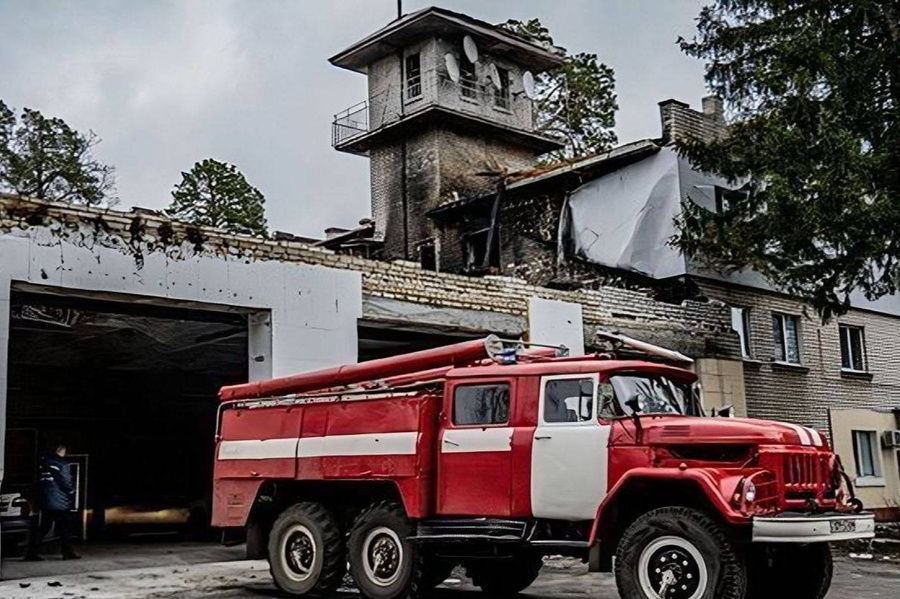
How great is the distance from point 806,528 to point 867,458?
762 inches

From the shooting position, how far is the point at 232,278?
1551 cm

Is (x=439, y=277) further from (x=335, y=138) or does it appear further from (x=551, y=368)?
(x=335, y=138)

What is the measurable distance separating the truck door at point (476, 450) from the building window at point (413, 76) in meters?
21.8

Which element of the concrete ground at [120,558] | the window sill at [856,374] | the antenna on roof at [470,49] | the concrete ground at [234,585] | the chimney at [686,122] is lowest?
the concrete ground at [234,585]

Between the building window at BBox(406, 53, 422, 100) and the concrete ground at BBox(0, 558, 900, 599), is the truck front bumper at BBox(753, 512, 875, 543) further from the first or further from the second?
the building window at BBox(406, 53, 422, 100)

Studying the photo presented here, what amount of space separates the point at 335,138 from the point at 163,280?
1997cm

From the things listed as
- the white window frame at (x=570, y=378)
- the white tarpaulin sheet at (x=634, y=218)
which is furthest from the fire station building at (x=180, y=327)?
the white window frame at (x=570, y=378)

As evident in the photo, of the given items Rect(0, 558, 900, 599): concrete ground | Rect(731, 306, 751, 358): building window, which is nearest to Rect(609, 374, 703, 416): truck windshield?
Rect(0, 558, 900, 599): concrete ground

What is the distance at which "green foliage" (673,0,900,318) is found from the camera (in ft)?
58.5

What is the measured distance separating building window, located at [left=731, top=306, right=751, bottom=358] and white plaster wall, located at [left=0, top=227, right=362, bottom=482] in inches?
426

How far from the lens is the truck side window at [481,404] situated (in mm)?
11164

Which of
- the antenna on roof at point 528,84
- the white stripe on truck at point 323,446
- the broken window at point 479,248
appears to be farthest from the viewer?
the antenna on roof at point 528,84

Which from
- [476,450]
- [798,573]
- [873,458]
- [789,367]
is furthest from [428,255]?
[798,573]

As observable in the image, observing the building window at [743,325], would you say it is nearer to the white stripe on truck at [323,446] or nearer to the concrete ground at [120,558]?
the concrete ground at [120,558]
